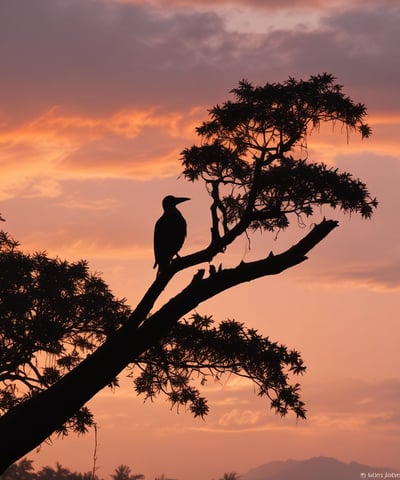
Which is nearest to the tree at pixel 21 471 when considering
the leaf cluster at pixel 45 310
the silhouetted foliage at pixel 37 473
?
the silhouetted foliage at pixel 37 473

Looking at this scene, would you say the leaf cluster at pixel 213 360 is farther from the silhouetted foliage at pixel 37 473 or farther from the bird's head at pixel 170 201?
the silhouetted foliage at pixel 37 473

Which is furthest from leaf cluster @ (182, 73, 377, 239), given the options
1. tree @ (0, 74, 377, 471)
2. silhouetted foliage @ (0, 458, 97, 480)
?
silhouetted foliage @ (0, 458, 97, 480)

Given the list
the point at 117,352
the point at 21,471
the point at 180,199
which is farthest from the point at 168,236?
the point at 21,471

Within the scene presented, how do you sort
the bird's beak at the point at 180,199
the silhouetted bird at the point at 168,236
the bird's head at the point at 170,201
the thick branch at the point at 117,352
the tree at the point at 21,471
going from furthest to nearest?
the tree at the point at 21,471, the bird's head at the point at 170,201, the bird's beak at the point at 180,199, the silhouetted bird at the point at 168,236, the thick branch at the point at 117,352

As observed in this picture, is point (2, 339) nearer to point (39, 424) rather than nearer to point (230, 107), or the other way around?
point (230, 107)

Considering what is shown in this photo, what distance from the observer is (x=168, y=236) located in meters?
19.0

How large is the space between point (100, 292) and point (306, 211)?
781 centimetres

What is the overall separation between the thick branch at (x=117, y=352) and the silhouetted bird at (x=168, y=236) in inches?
204

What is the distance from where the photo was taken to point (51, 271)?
25828 millimetres

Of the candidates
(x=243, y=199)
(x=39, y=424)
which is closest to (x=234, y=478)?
(x=243, y=199)

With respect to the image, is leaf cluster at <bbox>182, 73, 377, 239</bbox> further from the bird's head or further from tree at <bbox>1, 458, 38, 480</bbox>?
tree at <bbox>1, 458, 38, 480</bbox>

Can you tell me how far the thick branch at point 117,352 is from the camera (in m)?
13.5

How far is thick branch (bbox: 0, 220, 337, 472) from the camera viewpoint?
44.1ft

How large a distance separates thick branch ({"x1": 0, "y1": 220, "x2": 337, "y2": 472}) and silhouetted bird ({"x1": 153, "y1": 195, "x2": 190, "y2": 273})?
5.17m
